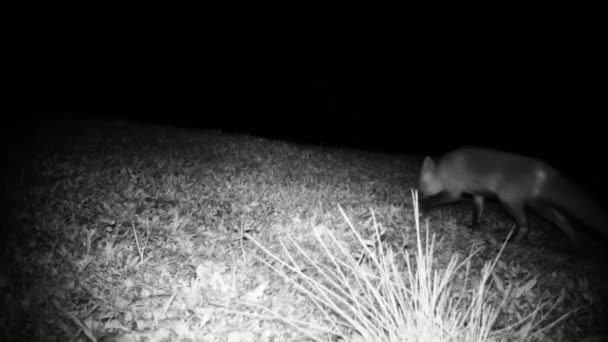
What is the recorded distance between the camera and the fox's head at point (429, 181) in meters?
5.47

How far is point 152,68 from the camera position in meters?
21.4

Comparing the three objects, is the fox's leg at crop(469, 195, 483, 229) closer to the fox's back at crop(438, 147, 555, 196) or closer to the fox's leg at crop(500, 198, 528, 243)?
the fox's back at crop(438, 147, 555, 196)

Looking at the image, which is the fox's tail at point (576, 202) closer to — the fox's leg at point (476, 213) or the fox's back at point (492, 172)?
the fox's back at point (492, 172)

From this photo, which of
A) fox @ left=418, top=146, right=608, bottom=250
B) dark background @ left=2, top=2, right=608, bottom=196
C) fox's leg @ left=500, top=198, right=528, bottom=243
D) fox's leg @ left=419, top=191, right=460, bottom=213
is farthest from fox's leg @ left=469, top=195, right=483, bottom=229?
dark background @ left=2, top=2, right=608, bottom=196

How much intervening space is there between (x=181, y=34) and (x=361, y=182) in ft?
63.4

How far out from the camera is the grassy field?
1952mm

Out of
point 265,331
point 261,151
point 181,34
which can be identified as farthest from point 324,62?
point 265,331

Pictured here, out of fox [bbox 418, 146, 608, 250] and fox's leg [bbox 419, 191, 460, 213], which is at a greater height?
fox [bbox 418, 146, 608, 250]

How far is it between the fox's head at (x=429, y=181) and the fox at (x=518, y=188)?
0.07 feet

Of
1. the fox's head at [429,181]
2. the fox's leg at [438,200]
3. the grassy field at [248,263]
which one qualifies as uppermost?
the fox's head at [429,181]

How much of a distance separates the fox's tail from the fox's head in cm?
142

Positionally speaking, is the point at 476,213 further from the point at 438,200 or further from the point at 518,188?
the point at 518,188

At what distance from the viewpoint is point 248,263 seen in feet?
9.66

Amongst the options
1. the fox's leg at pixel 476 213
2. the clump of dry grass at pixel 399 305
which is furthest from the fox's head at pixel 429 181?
the clump of dry grass at pixel 399 305
